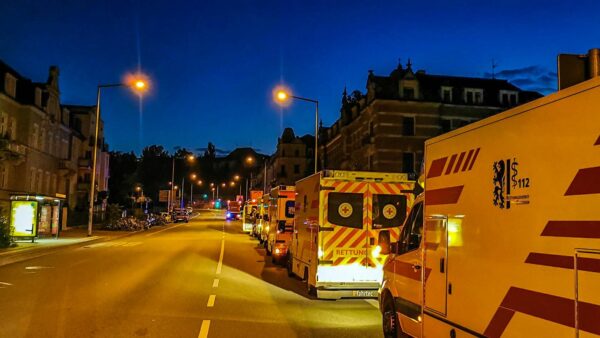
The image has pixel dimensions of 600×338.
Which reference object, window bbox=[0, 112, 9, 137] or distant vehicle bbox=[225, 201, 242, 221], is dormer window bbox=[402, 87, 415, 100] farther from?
distant vehicle bbox=[225, 201, 242, 221]

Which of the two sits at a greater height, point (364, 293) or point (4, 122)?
point (4, 122)

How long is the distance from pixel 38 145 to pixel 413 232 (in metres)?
44.8

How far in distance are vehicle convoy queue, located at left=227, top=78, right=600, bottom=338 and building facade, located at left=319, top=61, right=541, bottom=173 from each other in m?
37.7

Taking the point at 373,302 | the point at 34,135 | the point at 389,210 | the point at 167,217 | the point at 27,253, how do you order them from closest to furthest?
the point at 389,210 < the point at 373,302 < the point at 27,253 < the point at 34,135 < the point at 167,217

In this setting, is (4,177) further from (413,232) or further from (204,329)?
(413,232)

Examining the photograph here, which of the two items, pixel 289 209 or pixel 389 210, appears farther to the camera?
pixel 289 209

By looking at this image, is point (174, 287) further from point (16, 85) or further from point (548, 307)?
point (16, 85)

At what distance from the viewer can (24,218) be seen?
27.2 meters

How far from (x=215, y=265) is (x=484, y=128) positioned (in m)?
15.2

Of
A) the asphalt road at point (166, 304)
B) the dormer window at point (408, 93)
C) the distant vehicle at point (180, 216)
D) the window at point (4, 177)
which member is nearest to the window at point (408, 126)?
the dormer window at point (408, 93)

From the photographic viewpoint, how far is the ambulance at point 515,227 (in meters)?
4.10

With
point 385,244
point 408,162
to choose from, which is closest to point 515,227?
point 385,244

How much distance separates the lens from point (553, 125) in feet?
15.0

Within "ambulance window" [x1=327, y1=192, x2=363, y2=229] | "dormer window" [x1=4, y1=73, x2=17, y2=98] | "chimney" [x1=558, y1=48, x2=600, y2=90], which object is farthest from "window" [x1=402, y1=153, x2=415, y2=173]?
"chimney" [x1=558, y1=48, x2=600, y2=90]
